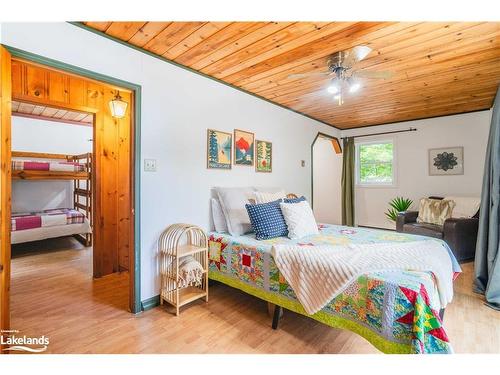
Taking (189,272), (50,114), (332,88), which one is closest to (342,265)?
(189,272)

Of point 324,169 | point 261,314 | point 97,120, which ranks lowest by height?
point 261,314

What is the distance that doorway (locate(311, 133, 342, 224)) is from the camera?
17.9 feet

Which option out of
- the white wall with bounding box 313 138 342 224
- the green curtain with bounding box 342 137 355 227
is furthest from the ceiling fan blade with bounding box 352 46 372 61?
the white wall with bounding box 313 138 342 224

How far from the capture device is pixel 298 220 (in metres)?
2.39

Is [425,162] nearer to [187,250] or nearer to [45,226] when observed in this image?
[187,250]

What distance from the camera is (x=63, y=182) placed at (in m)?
4.89

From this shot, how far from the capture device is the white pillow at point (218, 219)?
2604 millimetres

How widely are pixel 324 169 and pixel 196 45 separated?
4541 millimetres

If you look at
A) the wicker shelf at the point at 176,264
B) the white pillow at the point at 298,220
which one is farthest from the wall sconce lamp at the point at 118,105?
the white pillow at the point at 298,220

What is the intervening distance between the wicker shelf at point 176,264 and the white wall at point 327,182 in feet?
13.0

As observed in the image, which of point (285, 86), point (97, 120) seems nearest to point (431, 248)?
point (285, 86)

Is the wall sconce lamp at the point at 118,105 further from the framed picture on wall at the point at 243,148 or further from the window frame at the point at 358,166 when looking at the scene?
the window frame at the point at 358,166

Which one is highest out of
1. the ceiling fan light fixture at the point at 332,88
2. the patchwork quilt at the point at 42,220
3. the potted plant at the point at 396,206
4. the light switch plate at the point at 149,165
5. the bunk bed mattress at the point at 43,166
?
the ceiling fan light fixture at the point at 332,88
